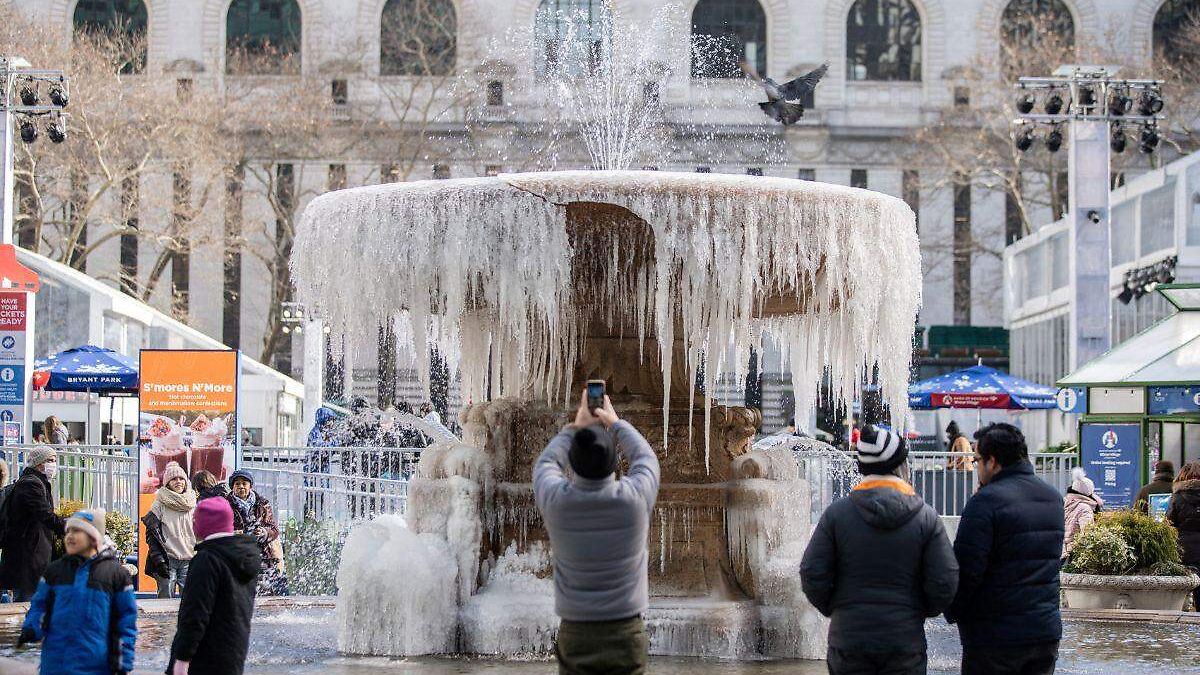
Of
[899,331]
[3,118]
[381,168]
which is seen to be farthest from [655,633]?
[381,168]

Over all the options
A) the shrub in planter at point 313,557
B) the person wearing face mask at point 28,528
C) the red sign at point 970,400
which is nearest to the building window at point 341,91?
the red sign at point 970,400

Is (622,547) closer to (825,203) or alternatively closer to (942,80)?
(825,203)

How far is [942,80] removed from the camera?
2527 inches

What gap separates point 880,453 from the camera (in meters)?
6.07

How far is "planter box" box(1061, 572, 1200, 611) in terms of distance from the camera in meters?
12.7

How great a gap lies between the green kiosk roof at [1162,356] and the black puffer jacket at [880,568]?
13.4 m

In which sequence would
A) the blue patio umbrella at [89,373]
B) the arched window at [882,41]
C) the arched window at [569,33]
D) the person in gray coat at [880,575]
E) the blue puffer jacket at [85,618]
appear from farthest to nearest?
the arched window at [882,41] → the arched window at [569,33] → the blue patio umbrella at [89,373] → the blue puffer jacket at [85,618] → the person in gray coat at [880,575]

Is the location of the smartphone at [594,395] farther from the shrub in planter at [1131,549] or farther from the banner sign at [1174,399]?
the banner sign at [1174,399]

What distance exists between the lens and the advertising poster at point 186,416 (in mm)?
14680

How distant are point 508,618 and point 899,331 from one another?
300 cm

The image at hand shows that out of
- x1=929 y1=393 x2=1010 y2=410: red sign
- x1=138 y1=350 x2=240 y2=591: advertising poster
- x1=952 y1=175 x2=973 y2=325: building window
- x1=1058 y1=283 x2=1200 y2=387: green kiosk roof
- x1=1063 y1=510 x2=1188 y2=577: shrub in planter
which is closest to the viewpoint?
x1=1063 y1=510 x2=1188 y2=577: shrub in planter

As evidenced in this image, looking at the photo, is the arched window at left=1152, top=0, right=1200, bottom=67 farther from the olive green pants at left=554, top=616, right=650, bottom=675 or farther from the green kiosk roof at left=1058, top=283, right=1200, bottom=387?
the olive green pants at left=554, top=616, right=650, bottom=675

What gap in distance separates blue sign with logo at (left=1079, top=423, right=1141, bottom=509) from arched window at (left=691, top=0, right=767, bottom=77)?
45260 mm

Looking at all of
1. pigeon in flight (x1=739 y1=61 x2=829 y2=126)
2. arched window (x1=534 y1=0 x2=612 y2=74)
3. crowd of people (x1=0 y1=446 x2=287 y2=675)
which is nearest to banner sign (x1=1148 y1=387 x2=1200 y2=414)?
pigeon in flight (x1=739 y1=61 x2=829 y2=126)
